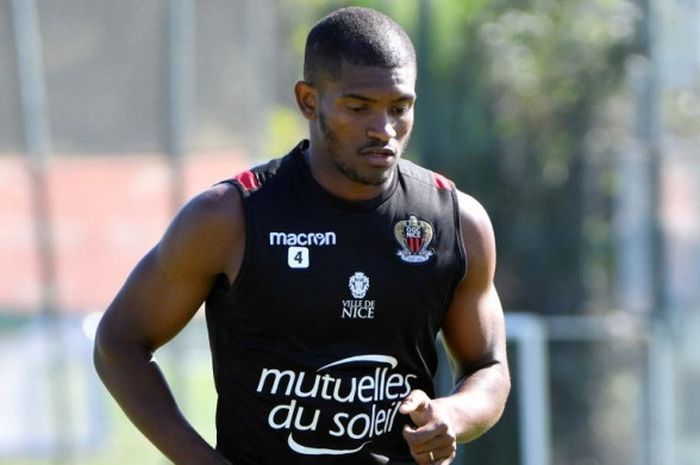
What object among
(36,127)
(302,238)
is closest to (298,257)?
(302,238)

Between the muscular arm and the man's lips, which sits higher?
the man's lips

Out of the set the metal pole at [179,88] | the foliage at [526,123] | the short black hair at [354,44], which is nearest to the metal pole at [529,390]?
the foliage at [526,123]

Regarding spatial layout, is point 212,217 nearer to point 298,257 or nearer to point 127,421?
point 298,257

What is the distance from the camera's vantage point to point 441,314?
4477 millimetres

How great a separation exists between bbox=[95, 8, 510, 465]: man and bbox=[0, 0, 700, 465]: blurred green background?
241 inches

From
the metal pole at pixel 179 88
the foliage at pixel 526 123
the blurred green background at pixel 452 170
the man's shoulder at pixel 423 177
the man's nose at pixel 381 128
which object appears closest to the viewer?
the man's nose at pixel 381 128

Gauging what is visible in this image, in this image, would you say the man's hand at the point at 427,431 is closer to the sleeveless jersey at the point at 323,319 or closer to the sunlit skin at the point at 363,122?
the sleeveless jersey at the point at 323,319

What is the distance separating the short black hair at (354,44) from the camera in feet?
14.0

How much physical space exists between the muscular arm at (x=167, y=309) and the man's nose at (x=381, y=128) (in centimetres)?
40

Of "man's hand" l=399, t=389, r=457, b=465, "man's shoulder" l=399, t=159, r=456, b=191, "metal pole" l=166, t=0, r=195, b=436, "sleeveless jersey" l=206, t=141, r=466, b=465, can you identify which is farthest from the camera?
"metal pole" l=166, t=0, r=195, b=436

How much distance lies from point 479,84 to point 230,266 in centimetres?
943

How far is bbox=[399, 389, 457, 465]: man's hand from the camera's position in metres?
3.99

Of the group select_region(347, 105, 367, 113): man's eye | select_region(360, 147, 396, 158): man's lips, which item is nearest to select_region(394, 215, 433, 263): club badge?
select_region(360, 147, 396, 158): man's lips

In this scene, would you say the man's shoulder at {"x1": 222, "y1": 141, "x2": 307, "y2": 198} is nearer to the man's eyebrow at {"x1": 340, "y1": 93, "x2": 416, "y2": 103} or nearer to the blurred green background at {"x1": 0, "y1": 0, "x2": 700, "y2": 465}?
the man's eyebrow at {"x1": 340, "y1": 93, "x2": 416, "y2": 103}
